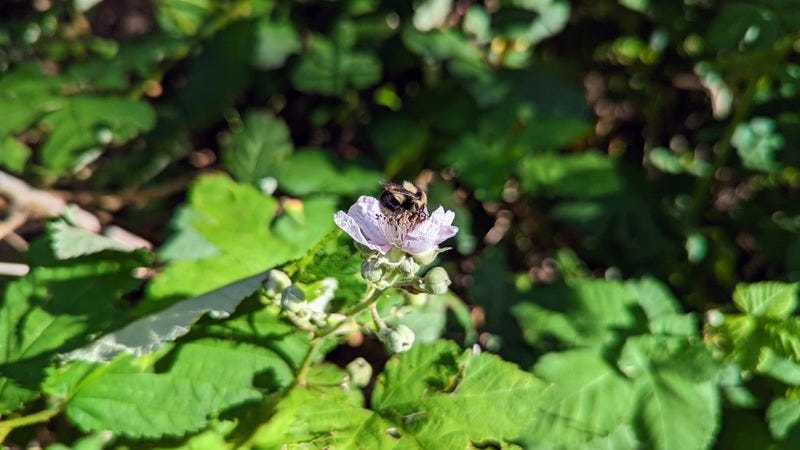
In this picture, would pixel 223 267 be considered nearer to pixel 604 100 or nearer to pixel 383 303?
pixel 383 303

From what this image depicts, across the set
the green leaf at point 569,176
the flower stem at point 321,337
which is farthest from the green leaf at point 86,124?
the green leaf at point 569,176

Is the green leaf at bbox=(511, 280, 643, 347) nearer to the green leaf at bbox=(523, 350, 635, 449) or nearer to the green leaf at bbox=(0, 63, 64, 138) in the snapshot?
the green leaf at bbox=(523, 350, 635, 449)

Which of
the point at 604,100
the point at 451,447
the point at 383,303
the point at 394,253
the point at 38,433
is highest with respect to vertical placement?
the point at 394,253

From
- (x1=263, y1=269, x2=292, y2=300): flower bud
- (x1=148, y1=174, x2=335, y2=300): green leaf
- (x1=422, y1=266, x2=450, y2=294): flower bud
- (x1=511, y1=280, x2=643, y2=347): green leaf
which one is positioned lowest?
(x1=511, y1=280, x2=643, y2=347): green leaf

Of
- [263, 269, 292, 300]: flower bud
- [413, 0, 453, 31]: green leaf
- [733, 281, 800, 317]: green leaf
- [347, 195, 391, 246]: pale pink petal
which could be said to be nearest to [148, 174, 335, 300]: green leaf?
[263, 269, 292, 300]: flower bud

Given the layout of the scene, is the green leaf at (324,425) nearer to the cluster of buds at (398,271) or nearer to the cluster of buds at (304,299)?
the cluster of buds at (304,299)

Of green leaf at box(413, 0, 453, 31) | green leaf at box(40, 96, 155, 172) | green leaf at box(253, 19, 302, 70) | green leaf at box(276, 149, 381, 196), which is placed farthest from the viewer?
green leaf at box(413, 0, 453, 31)

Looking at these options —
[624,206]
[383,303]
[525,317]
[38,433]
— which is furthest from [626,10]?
[38,433]
